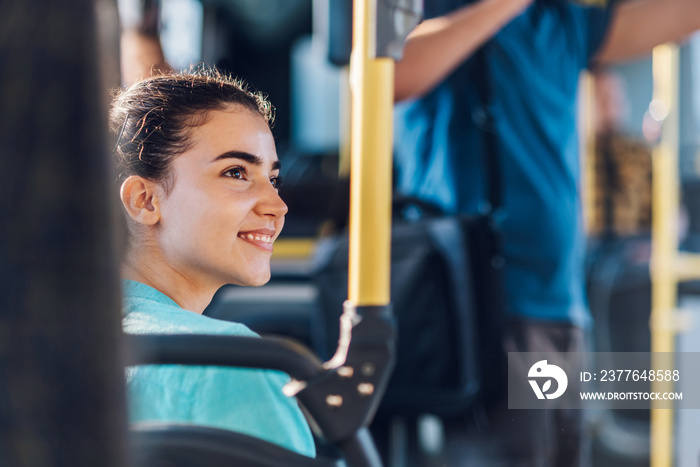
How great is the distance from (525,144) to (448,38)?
0.20 metres

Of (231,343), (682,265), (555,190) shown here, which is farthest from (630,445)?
(231,343)

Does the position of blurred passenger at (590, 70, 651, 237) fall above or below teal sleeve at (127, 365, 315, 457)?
above

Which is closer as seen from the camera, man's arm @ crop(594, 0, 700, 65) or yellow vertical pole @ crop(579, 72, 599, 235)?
man's arm @ crop(594, 0, 700, 65)

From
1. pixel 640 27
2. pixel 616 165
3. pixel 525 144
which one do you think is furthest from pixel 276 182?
pixel 616 165

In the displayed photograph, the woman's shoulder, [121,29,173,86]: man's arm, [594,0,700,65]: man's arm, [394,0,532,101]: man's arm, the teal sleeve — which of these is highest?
[594,0,700,65]: man's arm

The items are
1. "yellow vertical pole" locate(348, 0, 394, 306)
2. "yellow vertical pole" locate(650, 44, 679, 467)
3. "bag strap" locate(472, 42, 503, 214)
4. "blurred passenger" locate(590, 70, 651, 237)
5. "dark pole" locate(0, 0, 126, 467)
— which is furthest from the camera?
"blurred passenger" locate(590, 70, 651, 237)

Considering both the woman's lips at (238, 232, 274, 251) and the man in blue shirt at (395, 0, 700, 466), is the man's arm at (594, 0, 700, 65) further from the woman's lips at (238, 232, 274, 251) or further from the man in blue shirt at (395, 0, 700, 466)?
the woman's lips at (238, 232, 274, 251)

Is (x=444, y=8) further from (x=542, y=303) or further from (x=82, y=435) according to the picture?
(x=82, y=435)

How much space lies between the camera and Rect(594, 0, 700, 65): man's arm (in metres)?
0.83

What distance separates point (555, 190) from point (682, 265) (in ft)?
3.13

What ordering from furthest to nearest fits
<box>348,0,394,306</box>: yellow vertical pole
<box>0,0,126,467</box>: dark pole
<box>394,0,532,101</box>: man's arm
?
<box>394,0,532,101</box>: man's arm < <box>348,0,394,306</box>: yellow vertical pole < <box>0,0,126,467</box>: dark pole

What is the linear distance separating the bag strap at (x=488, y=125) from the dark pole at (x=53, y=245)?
678mm

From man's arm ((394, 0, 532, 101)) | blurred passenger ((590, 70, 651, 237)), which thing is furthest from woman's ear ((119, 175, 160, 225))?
blurred passenger ((590, 70, 651, 237))

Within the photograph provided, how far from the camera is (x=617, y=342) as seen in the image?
2324 millimetres
